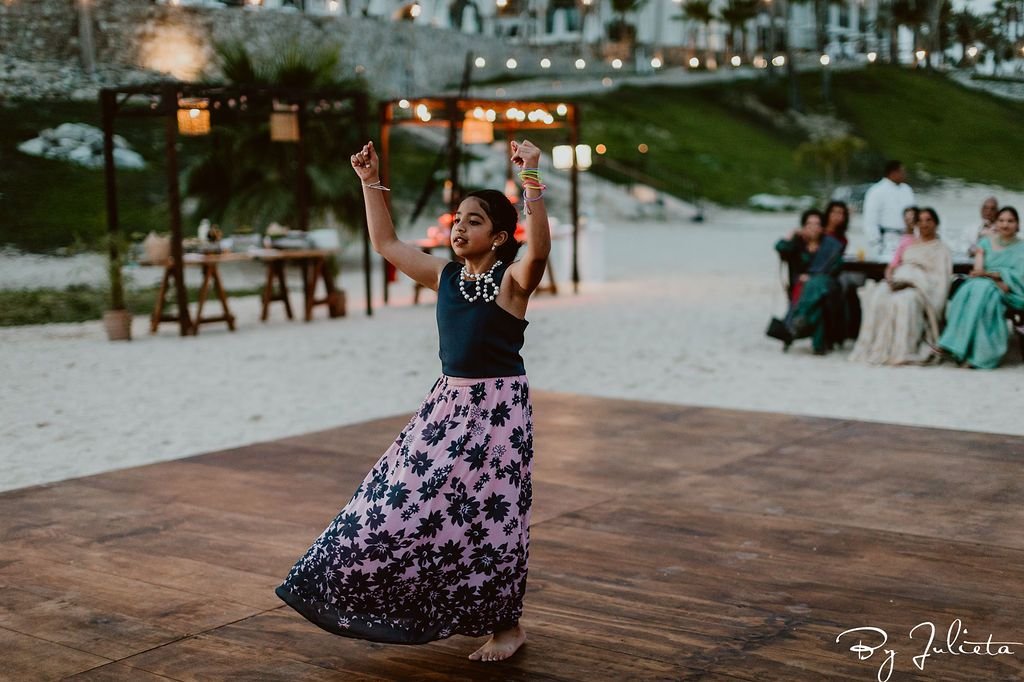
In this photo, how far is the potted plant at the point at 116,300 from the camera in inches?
427

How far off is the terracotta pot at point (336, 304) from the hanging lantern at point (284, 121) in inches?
63.1

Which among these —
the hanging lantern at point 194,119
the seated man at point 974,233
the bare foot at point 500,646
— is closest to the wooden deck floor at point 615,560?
the bare foot at point 500,646

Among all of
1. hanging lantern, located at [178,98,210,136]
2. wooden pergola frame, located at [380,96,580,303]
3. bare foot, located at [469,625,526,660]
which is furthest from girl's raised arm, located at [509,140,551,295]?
wooden pergola frame, located at [380,96,580,303]

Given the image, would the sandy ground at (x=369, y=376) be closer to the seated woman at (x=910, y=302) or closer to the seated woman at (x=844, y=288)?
the seated woman at (x=844, y=288)

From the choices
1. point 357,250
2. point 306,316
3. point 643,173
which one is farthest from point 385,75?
point 306,316

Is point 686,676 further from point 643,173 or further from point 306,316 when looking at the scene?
point 643,173

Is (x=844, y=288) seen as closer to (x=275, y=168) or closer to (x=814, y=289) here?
(x=814, y=289)

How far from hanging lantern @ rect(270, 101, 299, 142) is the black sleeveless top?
9.40 m

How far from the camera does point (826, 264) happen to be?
920 cm

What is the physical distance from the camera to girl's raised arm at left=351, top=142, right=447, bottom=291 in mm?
3178

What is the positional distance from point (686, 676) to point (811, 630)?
497mm

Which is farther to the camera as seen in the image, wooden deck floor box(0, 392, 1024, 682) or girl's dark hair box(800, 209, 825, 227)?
girl's dark hair box(800, 209, 825, 227)

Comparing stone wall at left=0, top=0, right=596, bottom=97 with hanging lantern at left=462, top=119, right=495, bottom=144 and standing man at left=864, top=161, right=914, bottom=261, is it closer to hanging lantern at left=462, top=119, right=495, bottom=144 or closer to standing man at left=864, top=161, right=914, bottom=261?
hanging lantern at left=462, top=119, right=495, bottom=144

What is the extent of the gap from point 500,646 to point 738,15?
57.0 meters
